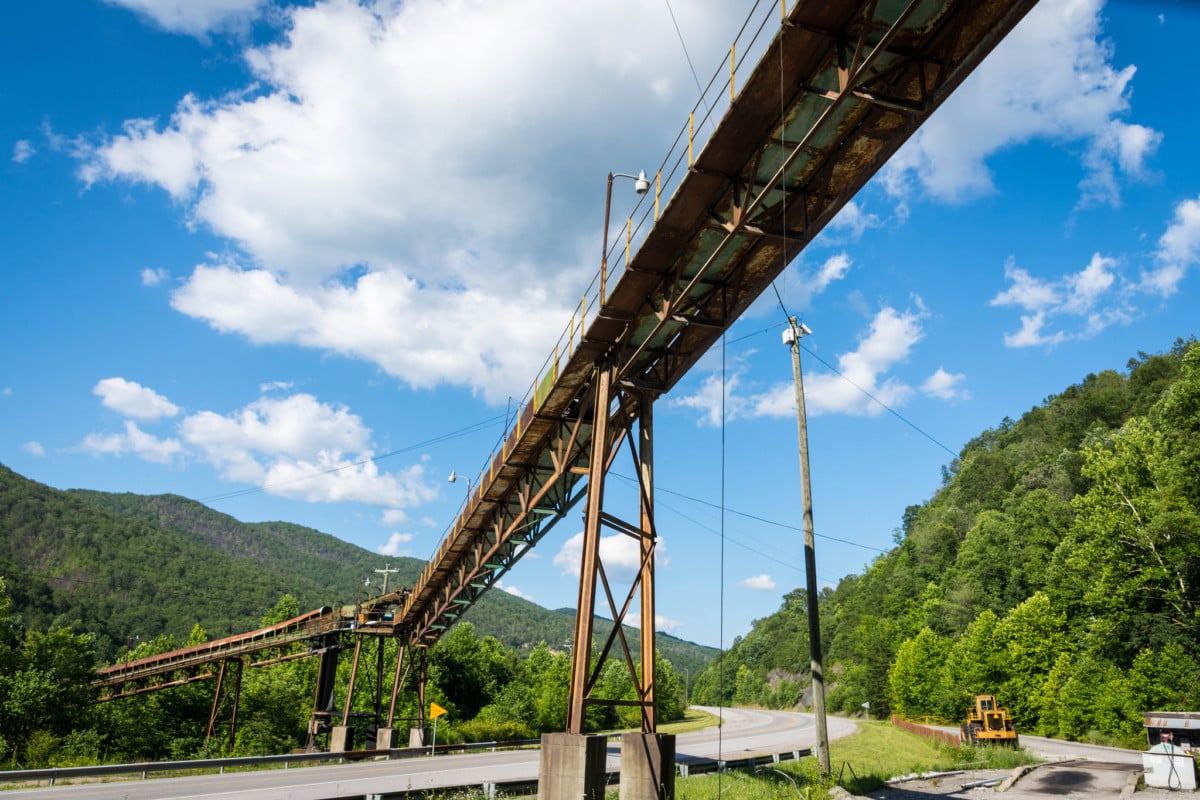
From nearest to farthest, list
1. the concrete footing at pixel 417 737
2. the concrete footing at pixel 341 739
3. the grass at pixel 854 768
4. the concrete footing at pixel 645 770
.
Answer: the concrete footing at pixel 645 770, the grass at pixel 854 768, the concrete footing at pixel 341 739, the concrete footing at pixel 417 737

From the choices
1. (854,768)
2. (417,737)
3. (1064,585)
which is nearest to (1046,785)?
(854,768)

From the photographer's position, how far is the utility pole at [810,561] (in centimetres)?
1634

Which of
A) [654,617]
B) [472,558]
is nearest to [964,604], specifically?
[472,558]

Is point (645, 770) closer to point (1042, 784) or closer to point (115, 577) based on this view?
point (1042, 784)

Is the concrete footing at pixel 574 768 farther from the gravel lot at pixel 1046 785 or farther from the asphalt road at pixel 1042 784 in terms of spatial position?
the gravel lot at pixel 1046 785

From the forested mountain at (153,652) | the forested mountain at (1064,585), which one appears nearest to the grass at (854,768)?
the forested mountain at (153,652)

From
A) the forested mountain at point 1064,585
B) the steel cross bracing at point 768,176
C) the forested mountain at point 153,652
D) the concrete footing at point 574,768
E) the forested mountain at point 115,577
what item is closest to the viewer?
the steel cross bracing at point 768,176

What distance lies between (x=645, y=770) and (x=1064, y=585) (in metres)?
44.6

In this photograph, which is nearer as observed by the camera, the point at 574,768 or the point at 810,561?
the point at 574,768

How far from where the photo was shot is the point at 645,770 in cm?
1377

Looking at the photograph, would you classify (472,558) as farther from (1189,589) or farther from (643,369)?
(1189,589)

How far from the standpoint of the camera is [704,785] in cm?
1681

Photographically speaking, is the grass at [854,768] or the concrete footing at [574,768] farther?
the grass at [854,768]

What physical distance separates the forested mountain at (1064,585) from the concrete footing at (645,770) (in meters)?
5.59
